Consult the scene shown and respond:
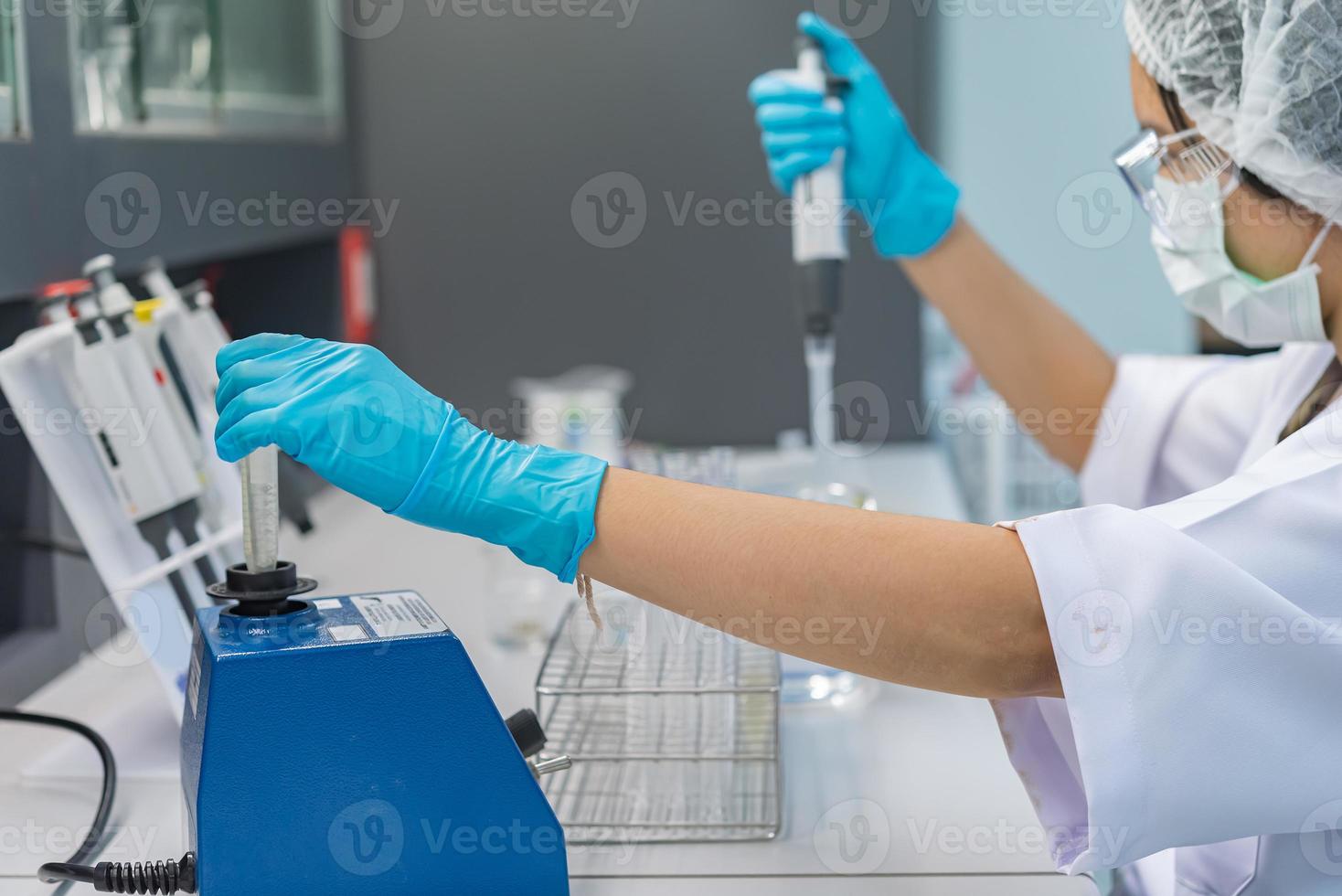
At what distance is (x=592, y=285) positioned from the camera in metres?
2.19

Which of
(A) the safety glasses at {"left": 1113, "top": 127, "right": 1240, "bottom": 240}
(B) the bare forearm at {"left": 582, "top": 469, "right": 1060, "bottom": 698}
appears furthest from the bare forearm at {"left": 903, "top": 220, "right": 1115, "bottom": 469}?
(B) the bare forearm at {"left": 582, "top": 469, "right": 1060, "bottom": 698}

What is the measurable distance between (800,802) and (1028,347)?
0.73 metres

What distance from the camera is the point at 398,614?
860mm

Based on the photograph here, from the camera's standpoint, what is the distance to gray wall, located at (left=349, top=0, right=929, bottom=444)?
6.98ft

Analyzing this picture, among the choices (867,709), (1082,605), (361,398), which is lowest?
(867,709)

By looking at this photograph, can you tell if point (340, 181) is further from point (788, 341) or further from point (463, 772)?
point (463, 772)

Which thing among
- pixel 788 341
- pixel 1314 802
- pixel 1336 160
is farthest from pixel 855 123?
pixel 1314 802

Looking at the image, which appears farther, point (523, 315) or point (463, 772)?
point (523, 315)

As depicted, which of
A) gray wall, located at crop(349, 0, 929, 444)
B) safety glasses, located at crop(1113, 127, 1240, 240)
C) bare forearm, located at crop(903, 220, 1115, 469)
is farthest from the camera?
gray wall, located at crop(349, 0, 929, 444)

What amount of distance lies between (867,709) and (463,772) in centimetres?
53

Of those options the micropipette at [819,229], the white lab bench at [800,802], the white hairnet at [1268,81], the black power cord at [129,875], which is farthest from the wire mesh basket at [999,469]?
the black power cord at [129,875]

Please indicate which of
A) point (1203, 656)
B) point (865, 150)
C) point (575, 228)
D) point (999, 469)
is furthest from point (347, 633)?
point (999, 469)

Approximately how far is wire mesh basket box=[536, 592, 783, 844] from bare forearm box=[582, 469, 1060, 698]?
0.19 metres

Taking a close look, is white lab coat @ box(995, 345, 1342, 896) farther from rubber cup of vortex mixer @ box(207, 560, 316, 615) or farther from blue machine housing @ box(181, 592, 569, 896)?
rubber cup of vortex mixer @ box(207, 560, 316, 615)
